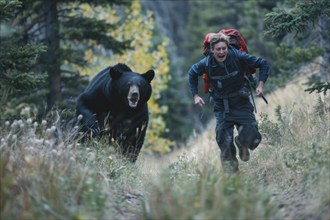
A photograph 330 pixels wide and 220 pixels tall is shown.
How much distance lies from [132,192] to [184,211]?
79.2 inches

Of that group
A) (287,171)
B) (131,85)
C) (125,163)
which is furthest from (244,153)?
(131,85)

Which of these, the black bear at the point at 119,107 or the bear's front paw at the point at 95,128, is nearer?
the bear's front paw at the point at 95,128

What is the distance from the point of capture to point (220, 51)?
301 inches

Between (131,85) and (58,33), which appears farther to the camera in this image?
(58,33)

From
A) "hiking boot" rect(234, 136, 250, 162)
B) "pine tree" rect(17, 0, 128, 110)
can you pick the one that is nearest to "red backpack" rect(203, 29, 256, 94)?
"hiking boot" rect(234, 136, 250, 162)

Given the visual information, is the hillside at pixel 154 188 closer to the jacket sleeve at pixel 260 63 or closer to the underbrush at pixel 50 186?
the underbrush at pixel 50 186

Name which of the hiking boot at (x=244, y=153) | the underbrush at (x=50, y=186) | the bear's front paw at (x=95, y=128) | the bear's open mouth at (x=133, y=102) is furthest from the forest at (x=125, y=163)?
the bear's open mouth at (x=133, y=102)

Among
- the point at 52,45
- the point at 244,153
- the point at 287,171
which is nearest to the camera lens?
the point at 287,171

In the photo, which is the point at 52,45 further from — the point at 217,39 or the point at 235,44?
the point at 217,39

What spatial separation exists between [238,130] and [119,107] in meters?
3.14

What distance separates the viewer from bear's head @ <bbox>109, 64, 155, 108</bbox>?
10.0 meters

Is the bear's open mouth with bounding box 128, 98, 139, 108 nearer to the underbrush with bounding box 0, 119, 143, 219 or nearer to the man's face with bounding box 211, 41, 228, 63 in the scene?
the man's face with bounding box 211, 41, 228, 63

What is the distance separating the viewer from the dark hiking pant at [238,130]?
7836mm

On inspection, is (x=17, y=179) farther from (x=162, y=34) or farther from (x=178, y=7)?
(x=178, y=7)
